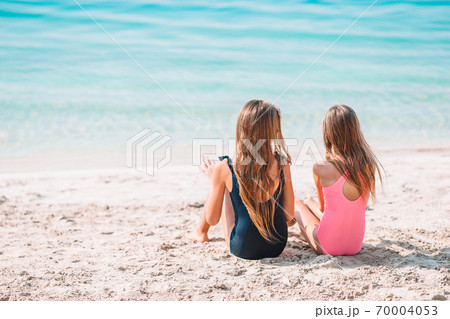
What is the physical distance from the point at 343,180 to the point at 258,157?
0.55m

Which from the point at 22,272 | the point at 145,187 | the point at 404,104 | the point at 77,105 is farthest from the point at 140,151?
the point at 404,104

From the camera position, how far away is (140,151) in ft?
23.7

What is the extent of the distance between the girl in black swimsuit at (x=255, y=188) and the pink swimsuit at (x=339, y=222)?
0.76ft

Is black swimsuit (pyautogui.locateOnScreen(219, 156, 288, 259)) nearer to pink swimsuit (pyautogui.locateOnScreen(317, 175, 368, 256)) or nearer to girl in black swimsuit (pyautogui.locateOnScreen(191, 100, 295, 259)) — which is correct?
girl in black swimsuit (pyautogui.locateOnScreen(191, 100, 295, 259))

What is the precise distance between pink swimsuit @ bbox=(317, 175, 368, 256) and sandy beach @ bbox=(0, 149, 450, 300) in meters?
0.08

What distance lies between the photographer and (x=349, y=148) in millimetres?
2750

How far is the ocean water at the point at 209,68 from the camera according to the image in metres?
8.76

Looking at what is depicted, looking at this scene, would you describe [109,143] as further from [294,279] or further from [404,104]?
[404,104]

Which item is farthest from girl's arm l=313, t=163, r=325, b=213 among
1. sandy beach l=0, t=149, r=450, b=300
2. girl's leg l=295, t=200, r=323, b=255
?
sandy beach l=0, t=149, r=450, b=300

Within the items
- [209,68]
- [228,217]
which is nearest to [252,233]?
[228,217]

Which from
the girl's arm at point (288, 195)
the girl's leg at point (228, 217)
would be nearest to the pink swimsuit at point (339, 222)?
the girl's arm at point (288, 195)

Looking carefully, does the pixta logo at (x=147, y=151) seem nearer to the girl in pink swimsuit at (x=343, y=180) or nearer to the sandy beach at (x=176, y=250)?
the sandy beach at (x=176, y=250)

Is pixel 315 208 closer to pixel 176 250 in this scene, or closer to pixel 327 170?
pixel 327 170

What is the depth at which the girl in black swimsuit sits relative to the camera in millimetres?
2678
